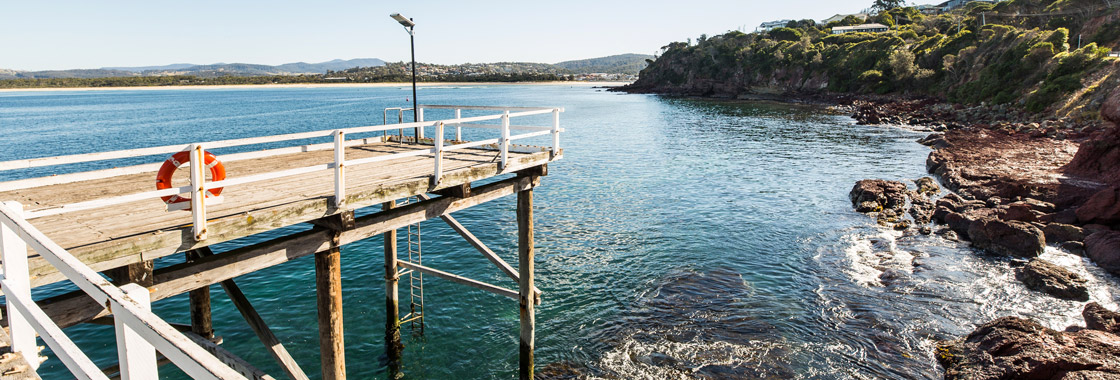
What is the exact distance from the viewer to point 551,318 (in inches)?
571

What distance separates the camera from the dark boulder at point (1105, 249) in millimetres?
16219

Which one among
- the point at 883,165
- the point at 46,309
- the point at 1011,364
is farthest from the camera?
the point at 883,165

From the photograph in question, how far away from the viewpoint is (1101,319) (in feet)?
39.6

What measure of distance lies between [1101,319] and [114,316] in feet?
51.0

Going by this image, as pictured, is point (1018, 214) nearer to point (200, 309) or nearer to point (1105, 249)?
point (1105, 249)

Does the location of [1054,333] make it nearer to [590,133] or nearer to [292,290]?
[292,290]

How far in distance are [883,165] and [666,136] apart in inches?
824

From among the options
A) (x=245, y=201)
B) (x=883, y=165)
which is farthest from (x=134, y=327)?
(x=883, y=165)

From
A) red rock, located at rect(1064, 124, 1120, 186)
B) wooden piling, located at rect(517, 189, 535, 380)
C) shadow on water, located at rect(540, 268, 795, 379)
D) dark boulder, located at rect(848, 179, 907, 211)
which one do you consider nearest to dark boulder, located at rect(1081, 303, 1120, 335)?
shadow on water, located at rect(540, 268, 795, 379)

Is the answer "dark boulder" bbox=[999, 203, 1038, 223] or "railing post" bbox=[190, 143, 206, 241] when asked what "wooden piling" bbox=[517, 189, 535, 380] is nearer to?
"railing post" bbox=[190, 143, 206, 241]

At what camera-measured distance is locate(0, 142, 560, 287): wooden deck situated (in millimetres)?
5914

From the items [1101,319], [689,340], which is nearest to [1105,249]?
[1101,319]

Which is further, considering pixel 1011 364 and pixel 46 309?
pixel 1011 364

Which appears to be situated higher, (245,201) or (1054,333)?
(245,201)
